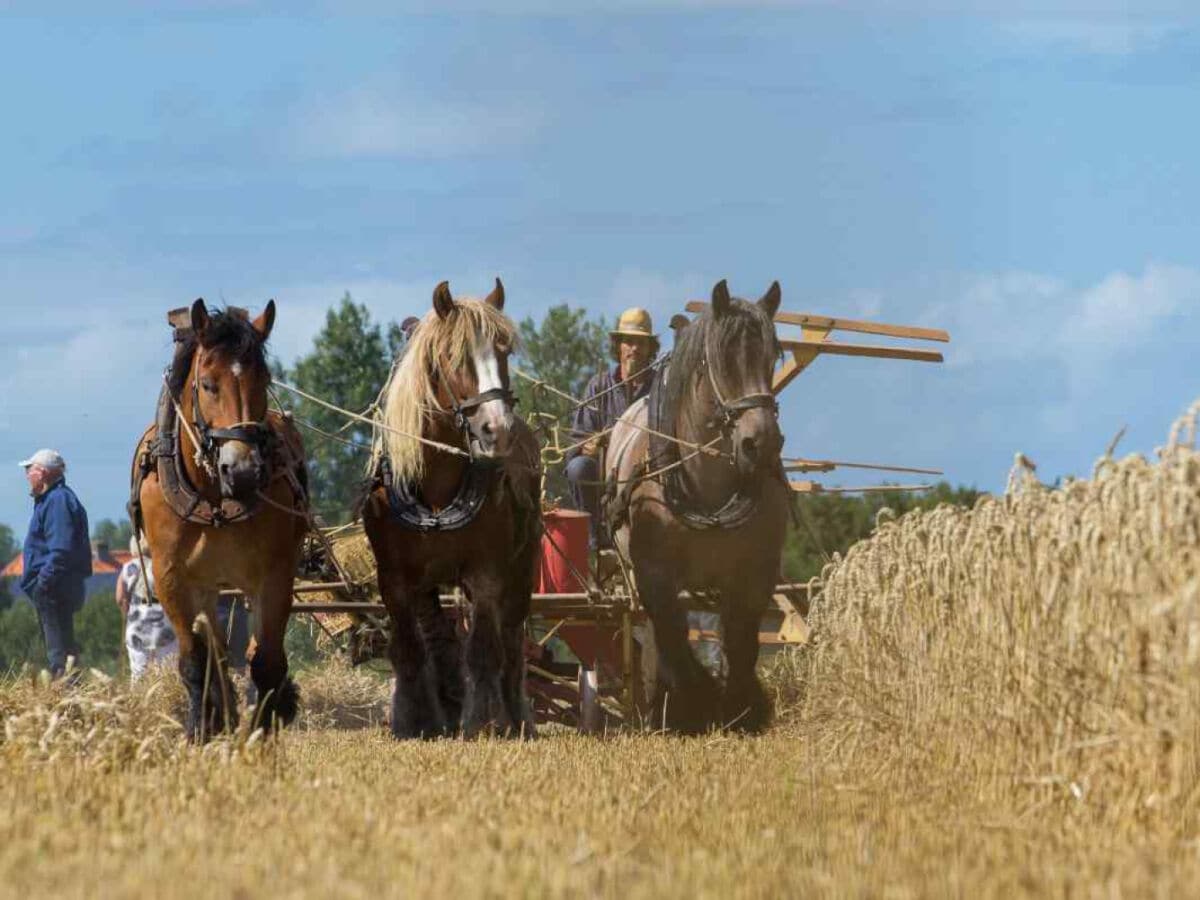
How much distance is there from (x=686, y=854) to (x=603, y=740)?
4886 millimetres

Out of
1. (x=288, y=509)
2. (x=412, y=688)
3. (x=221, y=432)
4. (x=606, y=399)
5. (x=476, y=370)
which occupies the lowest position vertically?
(x=412, y=688)

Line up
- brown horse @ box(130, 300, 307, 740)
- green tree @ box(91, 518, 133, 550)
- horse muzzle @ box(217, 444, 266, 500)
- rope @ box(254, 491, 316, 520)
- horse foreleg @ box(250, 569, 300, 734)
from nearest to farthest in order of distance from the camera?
→ 1. horse muzzle @ box(217, 444, 266, 500)
2. brown horse @ box(130, 300, 307, 740)
3. rope @ box(254, 491, 316, 520)
4. horse foreleg @ box(250, 569, 300, 734)
5. green tree @ box(91, 518, 133, 550)

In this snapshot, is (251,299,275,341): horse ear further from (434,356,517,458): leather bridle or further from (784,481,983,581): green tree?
(784,481,983,581): green tree

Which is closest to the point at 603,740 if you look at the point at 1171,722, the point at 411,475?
the point at 411,475

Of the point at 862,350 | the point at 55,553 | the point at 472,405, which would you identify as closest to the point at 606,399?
Answer: the point at 862,350

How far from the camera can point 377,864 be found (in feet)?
17.3

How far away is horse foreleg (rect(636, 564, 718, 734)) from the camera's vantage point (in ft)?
36.1

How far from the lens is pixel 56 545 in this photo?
1617cm

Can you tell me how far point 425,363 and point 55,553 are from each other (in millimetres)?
6580

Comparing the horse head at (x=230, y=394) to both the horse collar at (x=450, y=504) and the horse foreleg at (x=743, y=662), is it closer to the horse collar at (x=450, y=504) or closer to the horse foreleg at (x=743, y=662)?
the horse collar at (x=450, y=504)

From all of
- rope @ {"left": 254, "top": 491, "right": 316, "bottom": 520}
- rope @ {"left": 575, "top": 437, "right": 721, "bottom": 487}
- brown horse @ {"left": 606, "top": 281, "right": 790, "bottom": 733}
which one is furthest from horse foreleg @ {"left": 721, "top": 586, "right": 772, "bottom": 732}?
rope @ {"left": 254, "top": 491, "right": 316, "bottom": 520}

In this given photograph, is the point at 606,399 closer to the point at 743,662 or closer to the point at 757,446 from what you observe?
the point at 743,662

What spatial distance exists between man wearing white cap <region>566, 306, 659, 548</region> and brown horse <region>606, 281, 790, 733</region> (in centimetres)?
112

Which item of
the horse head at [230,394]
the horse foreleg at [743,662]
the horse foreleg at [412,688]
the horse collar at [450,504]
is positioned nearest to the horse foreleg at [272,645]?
the horse head at [230,394]
